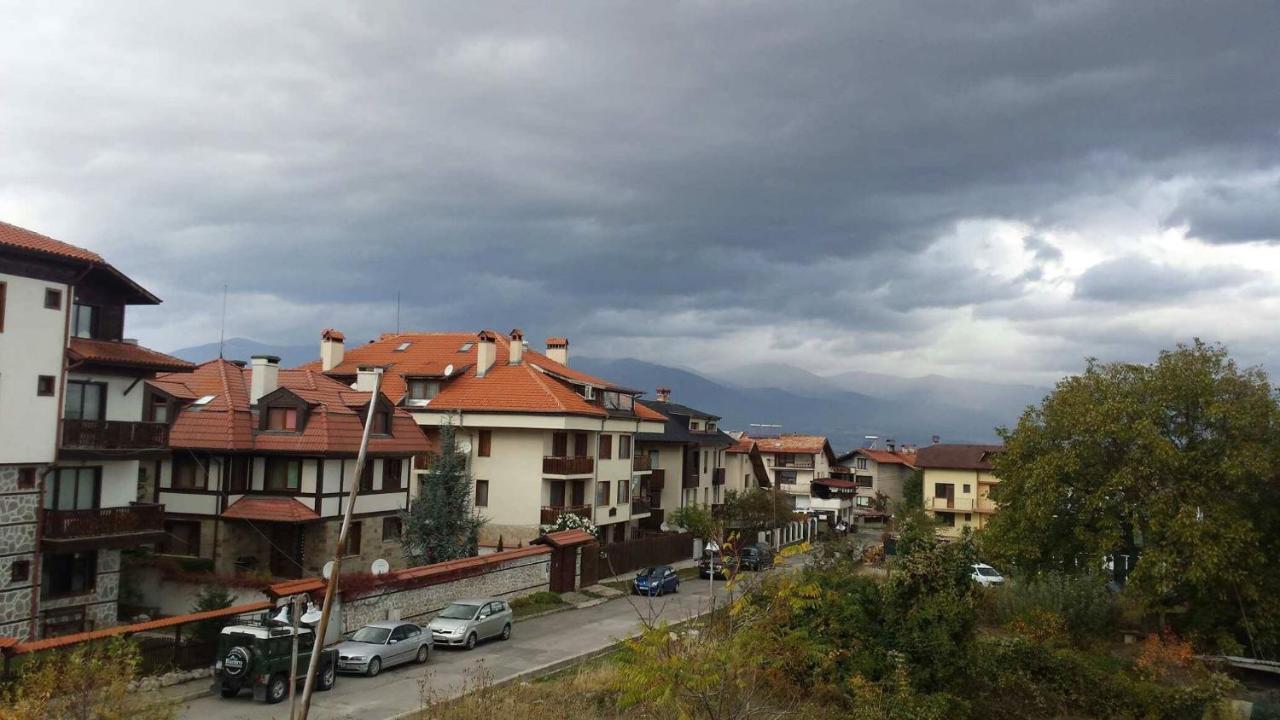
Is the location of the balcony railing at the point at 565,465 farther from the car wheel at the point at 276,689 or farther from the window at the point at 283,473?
the car wheel at the point at 276,689

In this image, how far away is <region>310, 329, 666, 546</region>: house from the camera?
157 ft

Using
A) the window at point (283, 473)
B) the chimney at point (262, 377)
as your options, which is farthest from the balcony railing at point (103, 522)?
the chimney at point (262, 377)

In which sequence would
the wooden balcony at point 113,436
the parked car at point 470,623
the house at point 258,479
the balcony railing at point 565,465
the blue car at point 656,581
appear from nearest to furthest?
the wooden balcony at point 113,436
the parked car at point 470,623
the house at point 258,479
the blue car at point 656,581
the balcony railing at point 565,465

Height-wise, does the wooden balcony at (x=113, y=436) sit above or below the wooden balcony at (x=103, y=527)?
above

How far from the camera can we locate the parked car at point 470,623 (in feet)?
99.2

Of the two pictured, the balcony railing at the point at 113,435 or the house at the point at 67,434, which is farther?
the balcony railing at the point at 113,435

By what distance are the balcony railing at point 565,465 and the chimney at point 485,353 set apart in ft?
23.3

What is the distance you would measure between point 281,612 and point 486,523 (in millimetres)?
21784

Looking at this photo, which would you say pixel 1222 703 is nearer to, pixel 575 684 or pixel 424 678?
pixel 575 684

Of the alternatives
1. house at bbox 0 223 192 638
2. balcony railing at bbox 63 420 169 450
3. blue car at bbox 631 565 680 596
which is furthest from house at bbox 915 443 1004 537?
house at bbox 0 223 192 638

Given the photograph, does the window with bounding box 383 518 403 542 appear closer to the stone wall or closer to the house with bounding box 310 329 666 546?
the house with bounding box 310 329 666 546

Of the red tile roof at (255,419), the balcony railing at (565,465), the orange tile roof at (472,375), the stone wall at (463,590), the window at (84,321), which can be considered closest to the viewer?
the window at (84,321)

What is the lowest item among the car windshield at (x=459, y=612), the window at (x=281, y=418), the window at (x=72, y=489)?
the car windshield at (x=459, y=612)

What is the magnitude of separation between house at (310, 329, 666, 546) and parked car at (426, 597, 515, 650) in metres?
15.2
